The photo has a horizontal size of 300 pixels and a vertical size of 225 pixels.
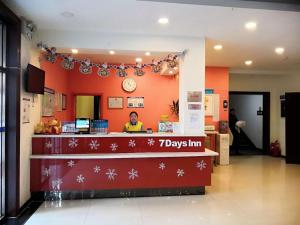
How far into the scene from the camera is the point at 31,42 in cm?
469

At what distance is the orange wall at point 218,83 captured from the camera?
8.38m

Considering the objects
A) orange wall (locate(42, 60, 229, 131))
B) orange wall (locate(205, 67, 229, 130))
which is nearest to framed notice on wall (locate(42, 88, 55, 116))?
orange wall (locate(42, 60, 229, 131))

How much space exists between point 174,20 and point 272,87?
6.91 meters

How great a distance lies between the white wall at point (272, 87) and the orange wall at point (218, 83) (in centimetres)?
138

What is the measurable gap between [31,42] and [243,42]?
4.06m

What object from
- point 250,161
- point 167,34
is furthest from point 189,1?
point 250,161

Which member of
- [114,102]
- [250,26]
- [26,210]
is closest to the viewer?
[26,210]

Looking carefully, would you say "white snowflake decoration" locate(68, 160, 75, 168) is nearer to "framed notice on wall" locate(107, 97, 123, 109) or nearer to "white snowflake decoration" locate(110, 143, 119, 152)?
"white snowflake decoration" locate(110, 143, 119, 152)

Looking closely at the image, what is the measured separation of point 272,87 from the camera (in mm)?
9945

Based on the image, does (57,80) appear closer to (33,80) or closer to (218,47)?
(33,80)

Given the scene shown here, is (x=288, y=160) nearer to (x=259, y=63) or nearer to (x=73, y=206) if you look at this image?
(x=259, y=63)

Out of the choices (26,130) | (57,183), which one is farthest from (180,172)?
(26,130)

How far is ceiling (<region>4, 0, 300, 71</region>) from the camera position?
384cm

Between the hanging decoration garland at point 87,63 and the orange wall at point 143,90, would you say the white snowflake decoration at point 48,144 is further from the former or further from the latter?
the orange wall at point 143,90
